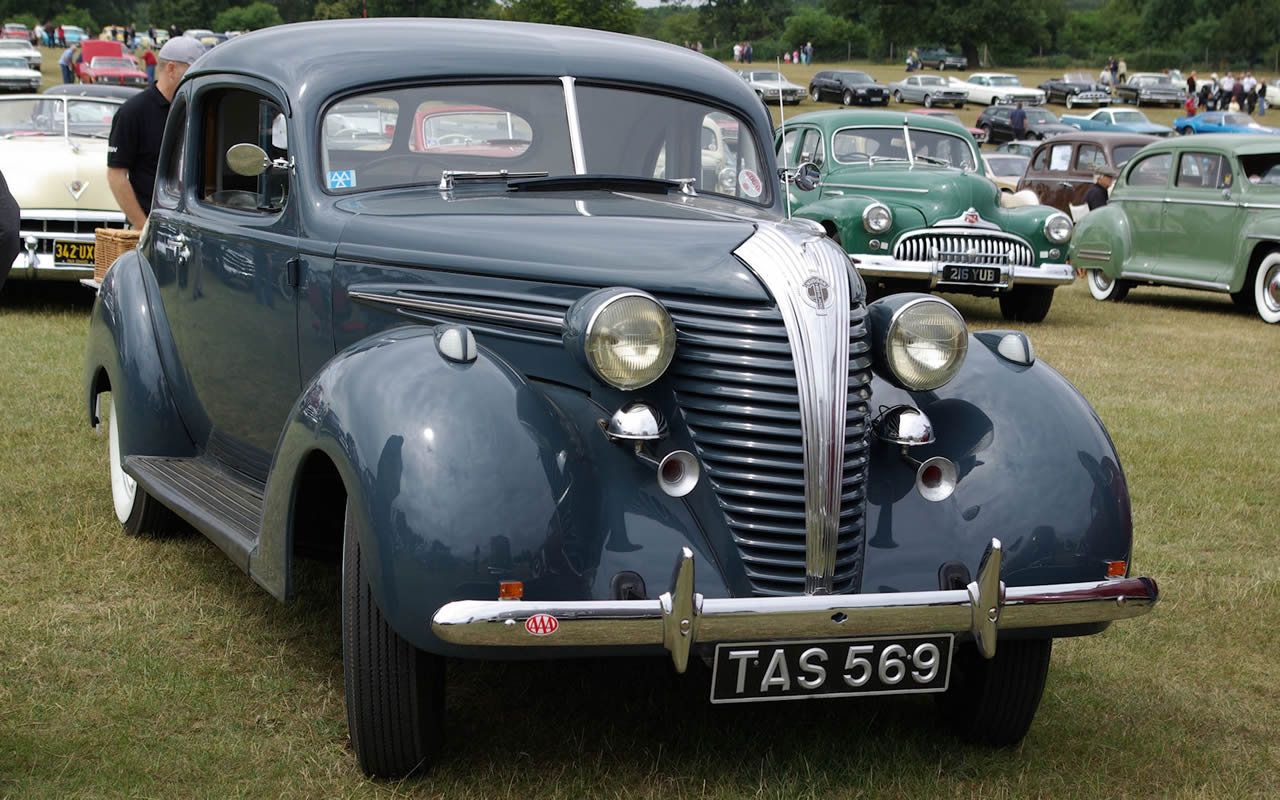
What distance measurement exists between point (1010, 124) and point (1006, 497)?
3687 cm

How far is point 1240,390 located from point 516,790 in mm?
7521

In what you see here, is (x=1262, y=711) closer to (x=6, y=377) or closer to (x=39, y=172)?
(x=6, y=377)

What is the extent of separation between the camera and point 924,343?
11.9ft

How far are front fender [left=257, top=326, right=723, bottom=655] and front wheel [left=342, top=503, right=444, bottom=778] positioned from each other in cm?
17

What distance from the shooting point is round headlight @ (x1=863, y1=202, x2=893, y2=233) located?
40.6 ft

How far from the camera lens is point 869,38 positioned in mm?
88000

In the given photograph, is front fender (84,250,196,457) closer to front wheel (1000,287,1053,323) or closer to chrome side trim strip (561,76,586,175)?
chrome side trim strip (561,76,586,175)

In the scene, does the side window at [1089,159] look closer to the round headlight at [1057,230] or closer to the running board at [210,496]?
the round headlight at [1057,230]

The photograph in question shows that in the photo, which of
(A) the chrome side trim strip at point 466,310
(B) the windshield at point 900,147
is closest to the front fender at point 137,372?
(A) the chrome side trim strip at point 466,310

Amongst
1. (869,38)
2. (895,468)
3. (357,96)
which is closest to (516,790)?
(895,468)

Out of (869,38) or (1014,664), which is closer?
(1014,664)

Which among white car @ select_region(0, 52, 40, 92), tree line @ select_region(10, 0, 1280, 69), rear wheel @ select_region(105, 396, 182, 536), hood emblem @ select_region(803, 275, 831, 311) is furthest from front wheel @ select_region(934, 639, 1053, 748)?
tree line @ select_region(10, 0, 1280, 69)

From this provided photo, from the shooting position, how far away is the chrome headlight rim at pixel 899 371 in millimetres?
3600

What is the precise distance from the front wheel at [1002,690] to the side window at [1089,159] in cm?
1638
